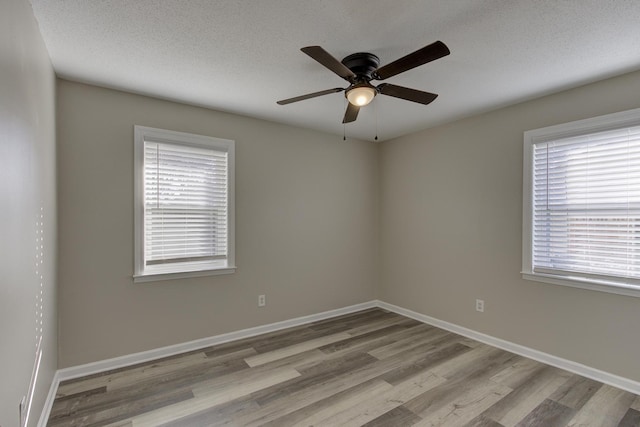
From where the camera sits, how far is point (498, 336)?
3.33 metres

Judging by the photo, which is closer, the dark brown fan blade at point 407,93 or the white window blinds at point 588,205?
the dark brown fan blade at point 407,93

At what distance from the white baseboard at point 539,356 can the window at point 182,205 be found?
2.59 meters

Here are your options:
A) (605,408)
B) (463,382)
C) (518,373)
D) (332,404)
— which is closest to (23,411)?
(332,404)

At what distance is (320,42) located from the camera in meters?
2.05

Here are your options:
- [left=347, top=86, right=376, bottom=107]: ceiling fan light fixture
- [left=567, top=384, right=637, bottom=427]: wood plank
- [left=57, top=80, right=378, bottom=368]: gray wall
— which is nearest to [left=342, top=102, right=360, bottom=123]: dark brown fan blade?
[left=347, top=86, right=376, bottom=107]: ceiling fan light fixture

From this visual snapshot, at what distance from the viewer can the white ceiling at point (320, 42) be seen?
1736mm

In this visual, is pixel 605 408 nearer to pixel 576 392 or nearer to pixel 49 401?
pixel 576 392

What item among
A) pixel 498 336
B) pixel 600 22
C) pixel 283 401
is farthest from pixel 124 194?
pixel 498 336

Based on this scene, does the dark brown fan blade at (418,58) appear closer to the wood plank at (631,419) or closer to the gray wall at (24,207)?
the gray wall at (24,207)

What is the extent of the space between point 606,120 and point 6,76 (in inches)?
153

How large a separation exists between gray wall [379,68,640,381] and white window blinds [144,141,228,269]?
2.43m

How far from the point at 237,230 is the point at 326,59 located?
2.25 metres

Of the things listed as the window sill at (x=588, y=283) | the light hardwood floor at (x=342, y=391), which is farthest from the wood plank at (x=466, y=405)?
the window sill at (x=588, y=283)

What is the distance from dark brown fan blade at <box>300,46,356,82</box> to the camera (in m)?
1.64
